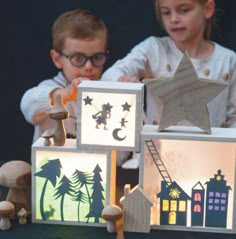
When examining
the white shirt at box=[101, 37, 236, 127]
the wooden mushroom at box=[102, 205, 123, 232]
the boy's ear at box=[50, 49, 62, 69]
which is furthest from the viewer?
the boy's ear at box=[50, 49, 62, 69]

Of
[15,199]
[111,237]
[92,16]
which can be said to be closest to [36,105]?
[92,16]

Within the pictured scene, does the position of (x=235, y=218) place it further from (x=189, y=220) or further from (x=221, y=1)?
(x=221, y=1)

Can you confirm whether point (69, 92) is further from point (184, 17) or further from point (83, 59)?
point (184, 17)

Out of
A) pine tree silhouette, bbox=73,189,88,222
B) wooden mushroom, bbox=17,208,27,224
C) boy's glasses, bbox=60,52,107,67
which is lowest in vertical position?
wooden mushroom, bbox=17,208,27,224

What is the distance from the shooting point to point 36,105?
2.18 m

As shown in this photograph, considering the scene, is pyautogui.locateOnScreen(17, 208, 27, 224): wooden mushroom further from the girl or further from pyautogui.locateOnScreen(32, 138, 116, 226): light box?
the girl

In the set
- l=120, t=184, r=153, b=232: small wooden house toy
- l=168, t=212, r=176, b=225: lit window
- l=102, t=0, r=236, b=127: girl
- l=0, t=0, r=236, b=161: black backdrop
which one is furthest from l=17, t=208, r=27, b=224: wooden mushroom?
l=0, t=0, r=236, b=161: black backdrop

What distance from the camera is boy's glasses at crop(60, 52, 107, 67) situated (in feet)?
7.49

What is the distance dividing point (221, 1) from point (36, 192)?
3.45 ft

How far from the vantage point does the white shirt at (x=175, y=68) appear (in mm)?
2230

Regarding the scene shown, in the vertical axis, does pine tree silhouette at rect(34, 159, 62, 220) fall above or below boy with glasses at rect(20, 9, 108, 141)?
below

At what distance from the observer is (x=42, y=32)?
2.45 m

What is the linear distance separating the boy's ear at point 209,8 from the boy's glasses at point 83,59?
14.3 inches

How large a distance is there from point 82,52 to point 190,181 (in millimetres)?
829
